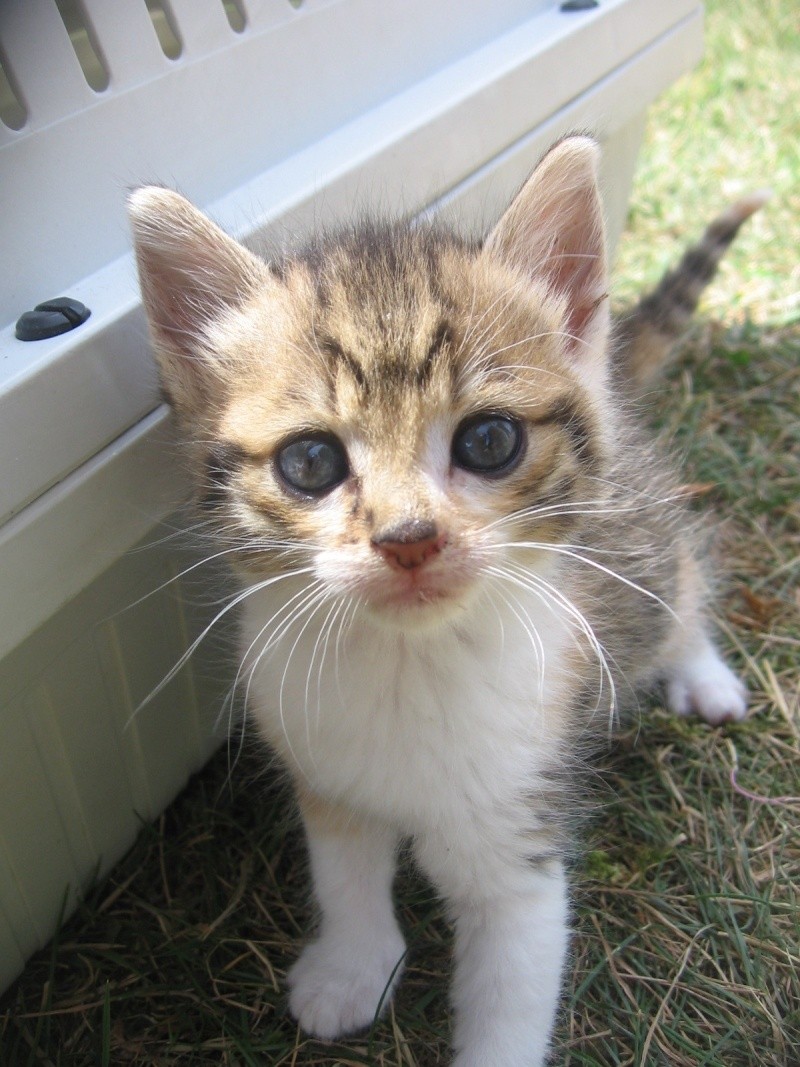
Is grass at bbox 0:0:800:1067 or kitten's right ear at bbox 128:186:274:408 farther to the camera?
grass at bbox 0:0:800:1067

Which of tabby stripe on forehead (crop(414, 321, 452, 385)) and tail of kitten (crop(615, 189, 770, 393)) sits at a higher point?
tabby stripe on forehead (crop(414, 321, 452, 385))

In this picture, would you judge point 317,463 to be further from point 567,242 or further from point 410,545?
point 567,242

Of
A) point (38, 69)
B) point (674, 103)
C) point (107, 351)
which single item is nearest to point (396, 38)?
point (38, 69)

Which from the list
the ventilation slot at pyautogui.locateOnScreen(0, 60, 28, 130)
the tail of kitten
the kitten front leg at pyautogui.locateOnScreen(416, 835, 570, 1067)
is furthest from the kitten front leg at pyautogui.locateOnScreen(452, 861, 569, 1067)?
the ventilation slot at pyautogui.locateOnScreen(0, 60, 28, 130)

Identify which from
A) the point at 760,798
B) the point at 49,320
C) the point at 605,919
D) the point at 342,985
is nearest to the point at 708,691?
the point at 760,798

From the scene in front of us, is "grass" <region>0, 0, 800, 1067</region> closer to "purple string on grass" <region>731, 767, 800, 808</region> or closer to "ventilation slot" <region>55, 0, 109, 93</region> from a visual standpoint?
"purple string on grass" <region>731, 767, 800, 808</region>

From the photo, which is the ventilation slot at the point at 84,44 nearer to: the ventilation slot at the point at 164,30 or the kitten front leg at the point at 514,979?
the ventilation slot at the point at 164,30

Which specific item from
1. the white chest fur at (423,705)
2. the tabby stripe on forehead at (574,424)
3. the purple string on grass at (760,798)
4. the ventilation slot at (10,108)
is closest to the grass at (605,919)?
the purple string on grass at (760,798)
